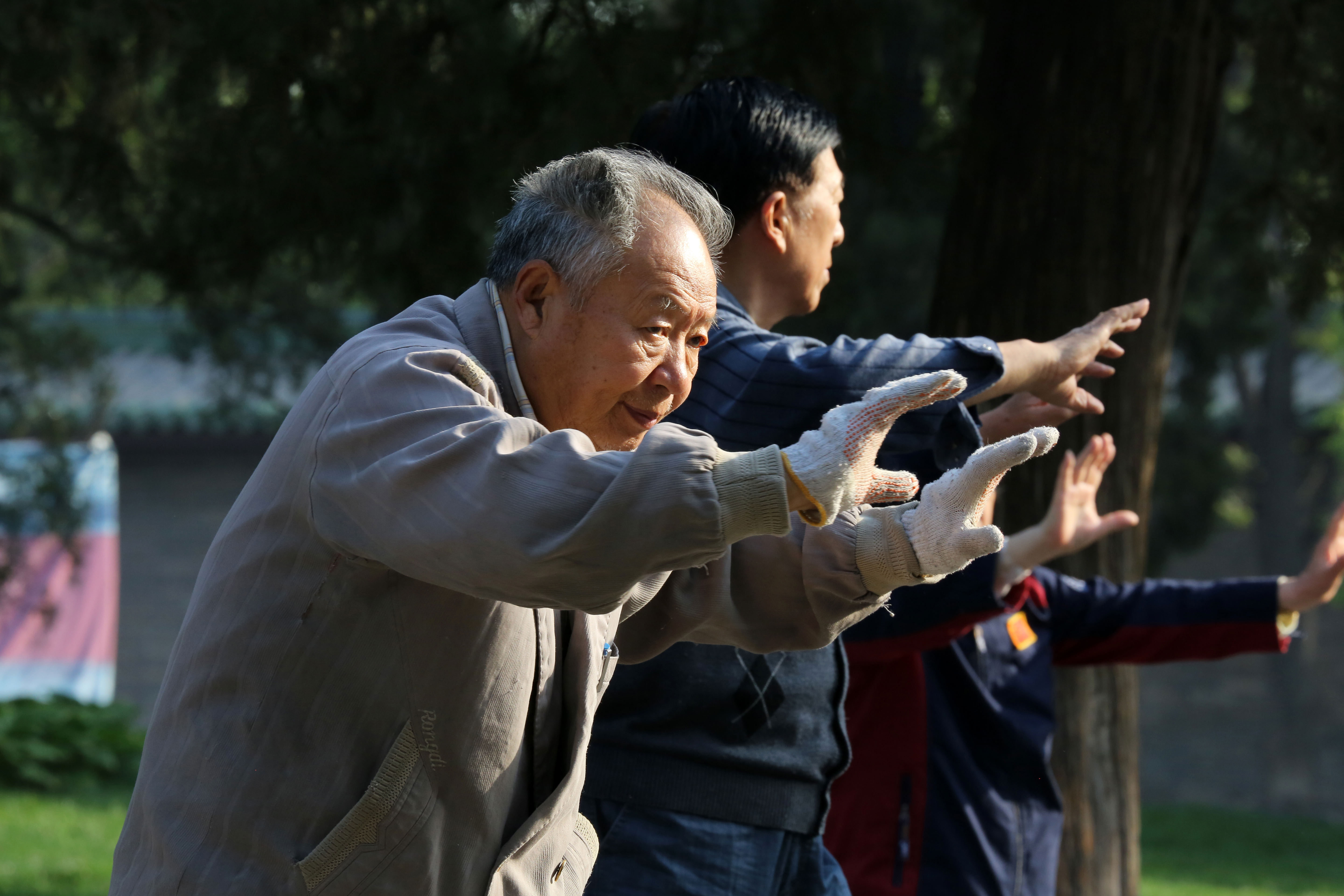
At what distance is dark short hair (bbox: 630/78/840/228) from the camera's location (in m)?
2.57

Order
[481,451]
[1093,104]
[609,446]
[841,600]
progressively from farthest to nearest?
[1093,104]
[841,600]
[609,446]
[481,451]

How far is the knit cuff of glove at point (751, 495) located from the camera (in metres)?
1.42

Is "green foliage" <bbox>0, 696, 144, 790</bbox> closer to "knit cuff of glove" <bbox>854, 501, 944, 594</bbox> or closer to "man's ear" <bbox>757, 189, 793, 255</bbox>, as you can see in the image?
"man's ear" <bbox>757, 189, 793, 255</bbox>

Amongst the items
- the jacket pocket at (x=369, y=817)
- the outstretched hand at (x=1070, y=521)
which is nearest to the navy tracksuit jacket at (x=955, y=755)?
the outstretched hand at (x=1070, y=521)

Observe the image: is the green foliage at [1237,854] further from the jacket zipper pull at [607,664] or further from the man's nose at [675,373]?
the man's nose at [675,373]

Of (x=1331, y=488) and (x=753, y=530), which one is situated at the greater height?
(x=1331, y=488)

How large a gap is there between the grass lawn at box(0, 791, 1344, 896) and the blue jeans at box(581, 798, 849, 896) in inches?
159

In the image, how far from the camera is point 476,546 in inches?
54.7

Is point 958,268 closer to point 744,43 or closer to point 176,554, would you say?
point 744,43

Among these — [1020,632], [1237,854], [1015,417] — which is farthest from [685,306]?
[1237,854]

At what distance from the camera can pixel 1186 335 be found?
11.0 metres

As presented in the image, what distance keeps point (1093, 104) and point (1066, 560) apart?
137 cm

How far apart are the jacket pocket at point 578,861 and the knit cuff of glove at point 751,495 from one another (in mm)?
689

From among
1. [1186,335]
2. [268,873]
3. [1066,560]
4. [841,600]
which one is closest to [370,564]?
[268,873]
